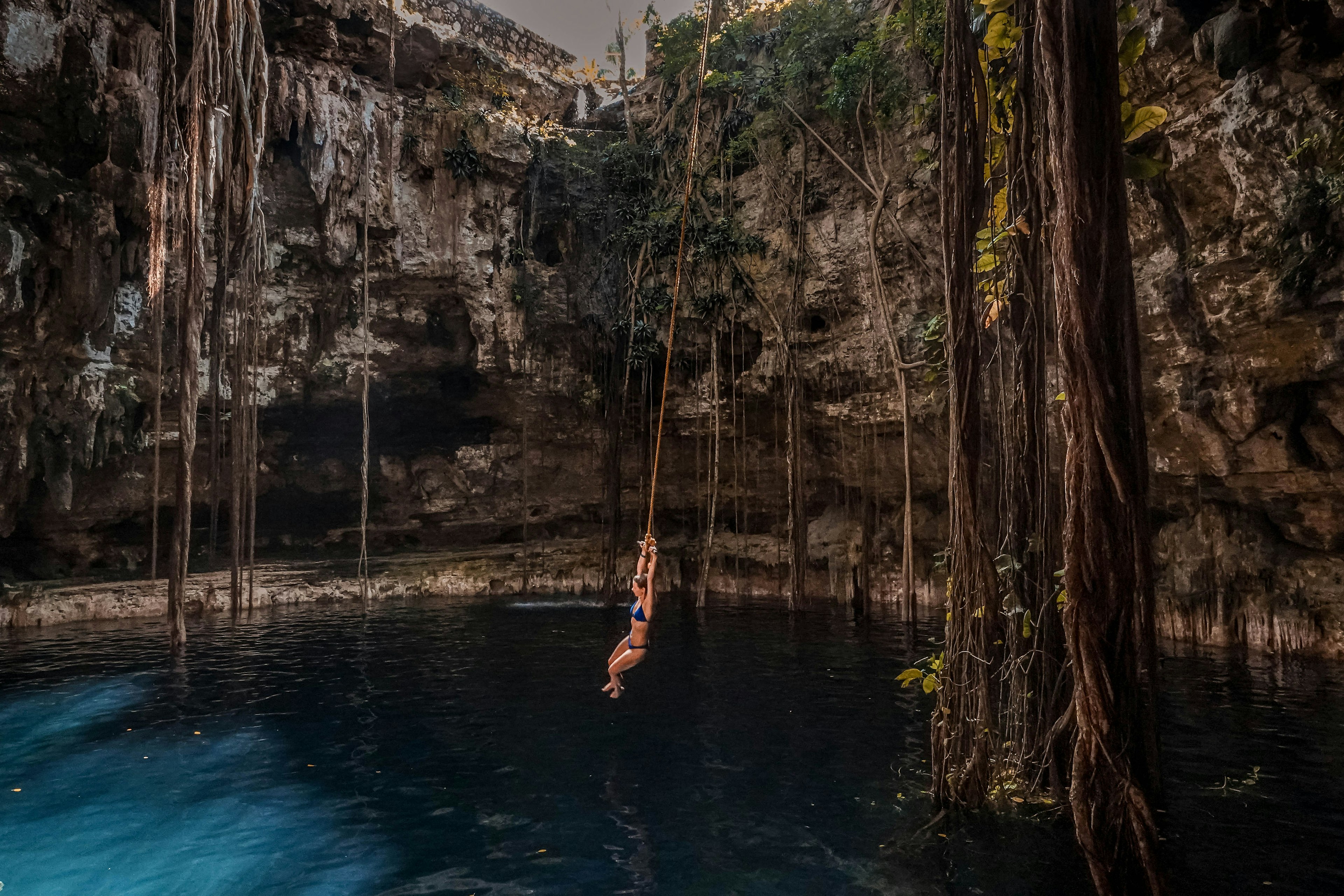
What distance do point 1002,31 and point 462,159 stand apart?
12.4 m

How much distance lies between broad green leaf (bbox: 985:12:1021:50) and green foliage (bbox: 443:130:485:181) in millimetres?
12277

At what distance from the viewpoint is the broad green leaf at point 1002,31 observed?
118 inches

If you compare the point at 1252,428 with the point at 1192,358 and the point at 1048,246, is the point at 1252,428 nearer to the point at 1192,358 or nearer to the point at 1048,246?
the point at 1192,358

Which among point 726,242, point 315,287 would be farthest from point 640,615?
point 315,287

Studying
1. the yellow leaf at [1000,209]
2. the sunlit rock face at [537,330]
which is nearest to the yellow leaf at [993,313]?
the yellow leaf at [1000,209]

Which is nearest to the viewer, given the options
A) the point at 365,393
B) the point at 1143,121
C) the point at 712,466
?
the point at 1143,121

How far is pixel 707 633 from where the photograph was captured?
32.7 feet

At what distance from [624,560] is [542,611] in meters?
3.57

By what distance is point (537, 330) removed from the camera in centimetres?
1488

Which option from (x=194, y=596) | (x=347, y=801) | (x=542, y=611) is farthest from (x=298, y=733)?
(x=194, y=596)

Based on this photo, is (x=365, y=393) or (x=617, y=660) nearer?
(x=617, y=660)

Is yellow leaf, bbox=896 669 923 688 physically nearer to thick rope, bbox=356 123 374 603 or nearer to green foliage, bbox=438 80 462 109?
thick rope, bbox=356 123 374 603

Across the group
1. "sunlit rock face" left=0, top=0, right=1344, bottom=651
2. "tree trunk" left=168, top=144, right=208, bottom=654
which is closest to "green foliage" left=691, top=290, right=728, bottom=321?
"sunlit rock face" left=0, top=0, right=1344, bottom=651

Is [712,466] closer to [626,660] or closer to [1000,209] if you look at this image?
[626,660]
